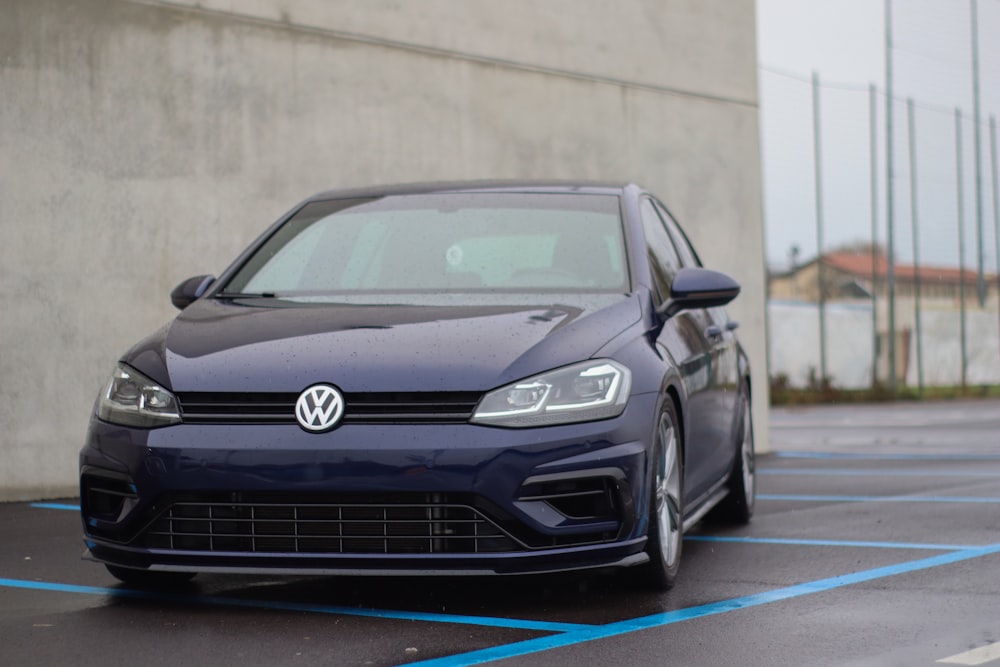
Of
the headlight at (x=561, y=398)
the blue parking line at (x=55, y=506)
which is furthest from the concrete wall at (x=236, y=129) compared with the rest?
the headlight at (x=561, y=398)

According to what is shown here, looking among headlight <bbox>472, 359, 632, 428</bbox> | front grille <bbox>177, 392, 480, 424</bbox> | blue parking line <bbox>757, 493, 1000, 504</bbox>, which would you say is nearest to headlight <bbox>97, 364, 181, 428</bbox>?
front grille <bbox>177, 392, 480, 424</bbox>

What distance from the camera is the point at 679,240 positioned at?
7562 mm

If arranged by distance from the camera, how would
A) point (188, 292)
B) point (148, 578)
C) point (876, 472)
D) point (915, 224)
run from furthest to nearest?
point (915, 224)
point (876, 472)
point (188, 292)
point (148, 578)

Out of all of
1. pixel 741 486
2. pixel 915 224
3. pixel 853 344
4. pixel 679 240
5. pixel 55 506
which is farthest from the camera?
pixel 853 344

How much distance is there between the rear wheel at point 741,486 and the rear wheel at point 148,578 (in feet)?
10.6

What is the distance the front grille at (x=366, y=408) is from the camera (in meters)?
4.78

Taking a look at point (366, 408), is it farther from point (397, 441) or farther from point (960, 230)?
point (960, 230)

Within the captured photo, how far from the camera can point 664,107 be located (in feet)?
43.5

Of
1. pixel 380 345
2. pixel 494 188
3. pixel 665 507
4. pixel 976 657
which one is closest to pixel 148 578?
pixel 380 345

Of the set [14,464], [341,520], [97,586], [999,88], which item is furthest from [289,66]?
[999,88]

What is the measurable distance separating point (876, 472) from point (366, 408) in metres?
7.24

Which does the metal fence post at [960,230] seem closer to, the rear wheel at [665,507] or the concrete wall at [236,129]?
the concrete wall at [236,129]

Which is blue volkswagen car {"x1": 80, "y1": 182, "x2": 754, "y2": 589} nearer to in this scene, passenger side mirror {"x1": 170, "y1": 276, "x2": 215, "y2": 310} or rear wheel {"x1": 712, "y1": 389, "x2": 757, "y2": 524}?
passenger side mirror {"x1": 170, "y1": 276, "x2": 215, "y2": 310}

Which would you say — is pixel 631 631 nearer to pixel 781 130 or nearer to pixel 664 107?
pixel 664 107
